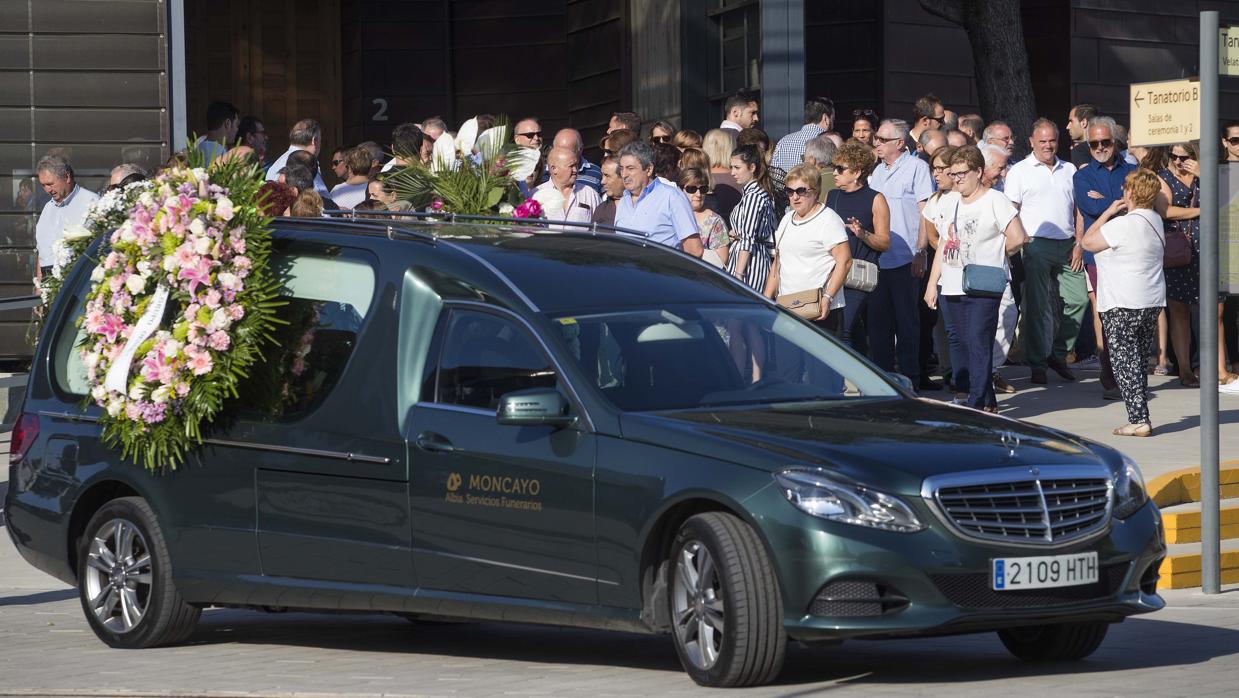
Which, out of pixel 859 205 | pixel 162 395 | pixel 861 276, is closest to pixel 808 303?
pixel 861 276

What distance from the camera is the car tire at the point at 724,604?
7.71 meters

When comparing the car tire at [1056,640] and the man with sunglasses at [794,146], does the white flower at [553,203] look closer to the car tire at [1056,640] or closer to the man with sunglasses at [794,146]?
the man with sunglasses at [794,146]

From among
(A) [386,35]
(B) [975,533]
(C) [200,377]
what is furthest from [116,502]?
(A) [386,35]

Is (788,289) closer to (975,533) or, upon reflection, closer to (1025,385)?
(1025,385)

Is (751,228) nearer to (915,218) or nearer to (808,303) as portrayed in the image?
(808,303)

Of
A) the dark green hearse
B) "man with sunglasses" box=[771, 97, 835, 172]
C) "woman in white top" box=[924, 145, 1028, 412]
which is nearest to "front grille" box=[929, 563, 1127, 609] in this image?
the dark green hearse

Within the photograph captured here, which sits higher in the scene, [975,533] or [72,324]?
[72,324]

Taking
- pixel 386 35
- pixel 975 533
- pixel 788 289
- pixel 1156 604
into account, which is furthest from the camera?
pixel 386 35

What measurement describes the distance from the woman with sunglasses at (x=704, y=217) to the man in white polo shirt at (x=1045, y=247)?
12.3 feet

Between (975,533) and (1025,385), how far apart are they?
34.6 ft

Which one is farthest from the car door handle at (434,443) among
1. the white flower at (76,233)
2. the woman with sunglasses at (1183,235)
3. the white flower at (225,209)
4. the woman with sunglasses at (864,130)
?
the woman with sunglasses at (864,130)

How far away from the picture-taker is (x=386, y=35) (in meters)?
29.1

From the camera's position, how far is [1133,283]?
1491cm

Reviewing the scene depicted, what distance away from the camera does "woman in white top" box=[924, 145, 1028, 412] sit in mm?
15492
